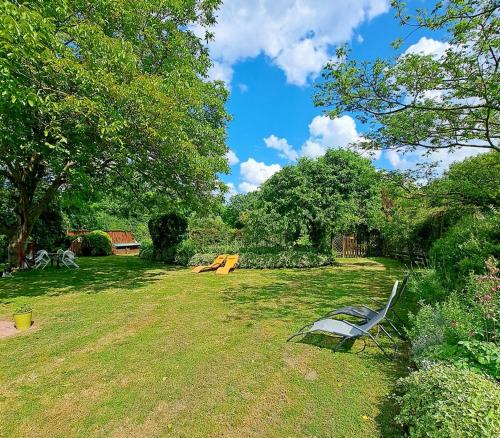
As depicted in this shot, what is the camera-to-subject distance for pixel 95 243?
1881 cm

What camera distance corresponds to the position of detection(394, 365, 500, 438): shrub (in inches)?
69.3

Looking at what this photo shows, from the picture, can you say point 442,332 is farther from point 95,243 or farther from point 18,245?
point 95,243

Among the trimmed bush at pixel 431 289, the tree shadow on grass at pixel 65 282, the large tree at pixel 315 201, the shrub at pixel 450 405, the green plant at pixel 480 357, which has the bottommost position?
the tree shadow on grass at pixel 65 282

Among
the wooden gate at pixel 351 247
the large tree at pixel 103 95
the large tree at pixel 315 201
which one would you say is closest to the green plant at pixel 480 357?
the large tree at pixel 103 95

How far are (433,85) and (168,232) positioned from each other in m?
12.4

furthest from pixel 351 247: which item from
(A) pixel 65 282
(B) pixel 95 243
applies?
(B) pixel 95 243

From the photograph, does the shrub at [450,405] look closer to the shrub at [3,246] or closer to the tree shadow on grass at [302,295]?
the tree shadow on grass at [302,295]

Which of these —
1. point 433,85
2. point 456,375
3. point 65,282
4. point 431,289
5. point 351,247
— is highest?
point 433,85

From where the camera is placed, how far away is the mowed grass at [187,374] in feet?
8.09

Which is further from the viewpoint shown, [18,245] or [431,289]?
[18,245]

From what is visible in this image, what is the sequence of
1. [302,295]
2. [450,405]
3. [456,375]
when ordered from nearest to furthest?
1. [450,405]
2. [456,375]
3. [302,295]

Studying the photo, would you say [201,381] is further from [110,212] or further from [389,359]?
[110,212]

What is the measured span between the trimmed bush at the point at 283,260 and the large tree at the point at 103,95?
3.85m

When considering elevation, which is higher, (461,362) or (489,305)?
(489,305)
